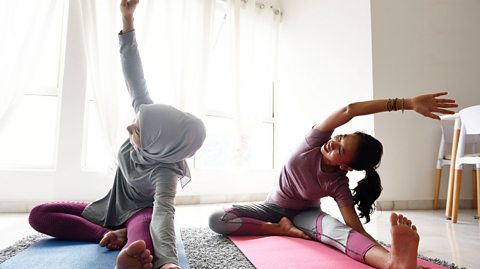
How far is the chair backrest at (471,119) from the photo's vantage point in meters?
1.89

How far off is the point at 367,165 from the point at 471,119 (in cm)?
116

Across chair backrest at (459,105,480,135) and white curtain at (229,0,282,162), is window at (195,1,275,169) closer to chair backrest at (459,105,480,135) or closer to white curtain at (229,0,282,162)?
white curtain at (229,0,282,162)

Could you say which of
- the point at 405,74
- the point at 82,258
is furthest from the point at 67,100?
the point at 405,74

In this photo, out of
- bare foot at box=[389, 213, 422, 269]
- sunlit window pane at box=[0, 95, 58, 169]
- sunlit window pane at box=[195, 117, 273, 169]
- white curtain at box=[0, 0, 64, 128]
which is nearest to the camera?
bare foot at box=[389, 213, 422, 269]

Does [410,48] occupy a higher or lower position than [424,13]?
lower

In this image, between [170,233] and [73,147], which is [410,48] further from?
[73,147]

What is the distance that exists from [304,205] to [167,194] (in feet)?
2.52

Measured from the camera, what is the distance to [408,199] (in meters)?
2.63

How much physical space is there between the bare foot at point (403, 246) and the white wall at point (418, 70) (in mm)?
1803

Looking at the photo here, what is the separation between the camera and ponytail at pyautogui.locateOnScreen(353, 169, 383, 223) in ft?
4.57

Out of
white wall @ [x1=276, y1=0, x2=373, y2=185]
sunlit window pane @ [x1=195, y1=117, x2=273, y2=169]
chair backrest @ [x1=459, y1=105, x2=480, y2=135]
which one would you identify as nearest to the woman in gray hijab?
white wall @ [x1=276, y1=0, x2=373, y2=185]

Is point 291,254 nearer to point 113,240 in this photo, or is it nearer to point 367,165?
point 367,165

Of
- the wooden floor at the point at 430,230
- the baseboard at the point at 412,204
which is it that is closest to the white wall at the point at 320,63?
the baseboard at the point at 412,204

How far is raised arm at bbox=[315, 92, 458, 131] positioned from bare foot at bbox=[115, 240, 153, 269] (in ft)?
2.86
